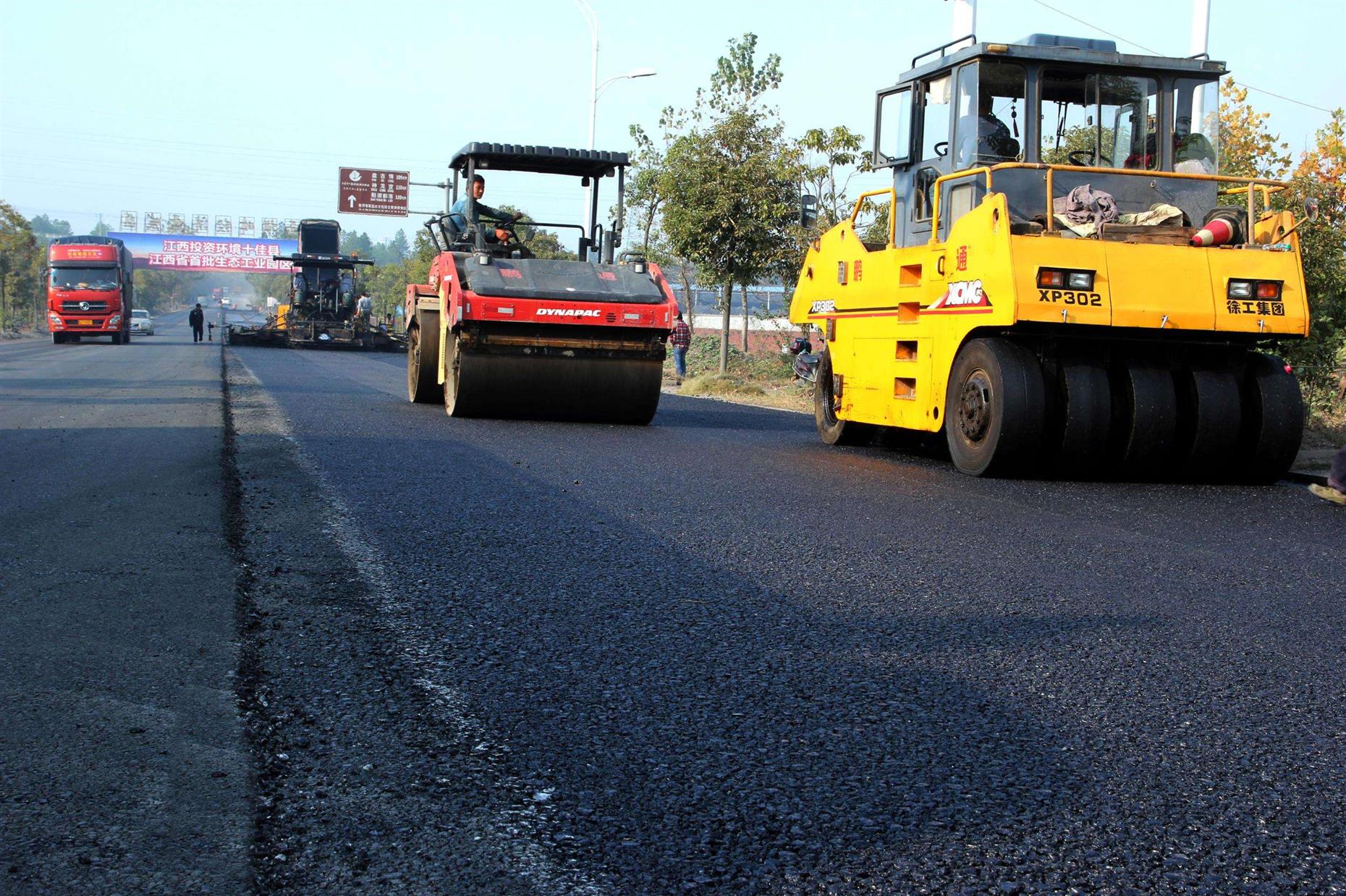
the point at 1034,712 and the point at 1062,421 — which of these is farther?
the point at 1062,421

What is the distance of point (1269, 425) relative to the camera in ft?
26.8

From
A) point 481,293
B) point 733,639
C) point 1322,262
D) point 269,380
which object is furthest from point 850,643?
point 269,380

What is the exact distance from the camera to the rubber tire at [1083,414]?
8.02m

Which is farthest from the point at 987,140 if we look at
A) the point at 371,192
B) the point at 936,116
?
the point at 371,192

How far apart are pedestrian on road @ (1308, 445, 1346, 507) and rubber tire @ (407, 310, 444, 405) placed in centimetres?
849

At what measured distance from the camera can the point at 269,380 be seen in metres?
18.0

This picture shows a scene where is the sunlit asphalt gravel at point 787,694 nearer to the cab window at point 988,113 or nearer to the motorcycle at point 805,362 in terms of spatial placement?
the cab window at point 988,113

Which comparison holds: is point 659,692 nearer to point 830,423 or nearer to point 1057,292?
point 1057,292

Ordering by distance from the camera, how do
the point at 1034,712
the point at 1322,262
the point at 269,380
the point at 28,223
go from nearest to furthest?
the point at 1034,712
the point at 1322,262
the point at 269,380
the point at 28,223

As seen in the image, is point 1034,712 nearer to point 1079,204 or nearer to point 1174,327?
point 1174,327

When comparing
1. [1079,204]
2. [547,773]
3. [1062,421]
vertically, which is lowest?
[547,773]

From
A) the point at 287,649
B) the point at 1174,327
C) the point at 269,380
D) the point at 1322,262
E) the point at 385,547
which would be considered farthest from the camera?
the point at 269,380

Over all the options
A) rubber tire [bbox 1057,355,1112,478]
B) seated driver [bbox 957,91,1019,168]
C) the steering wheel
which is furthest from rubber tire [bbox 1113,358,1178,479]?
the steering wheel

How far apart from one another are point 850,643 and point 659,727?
1.01m
